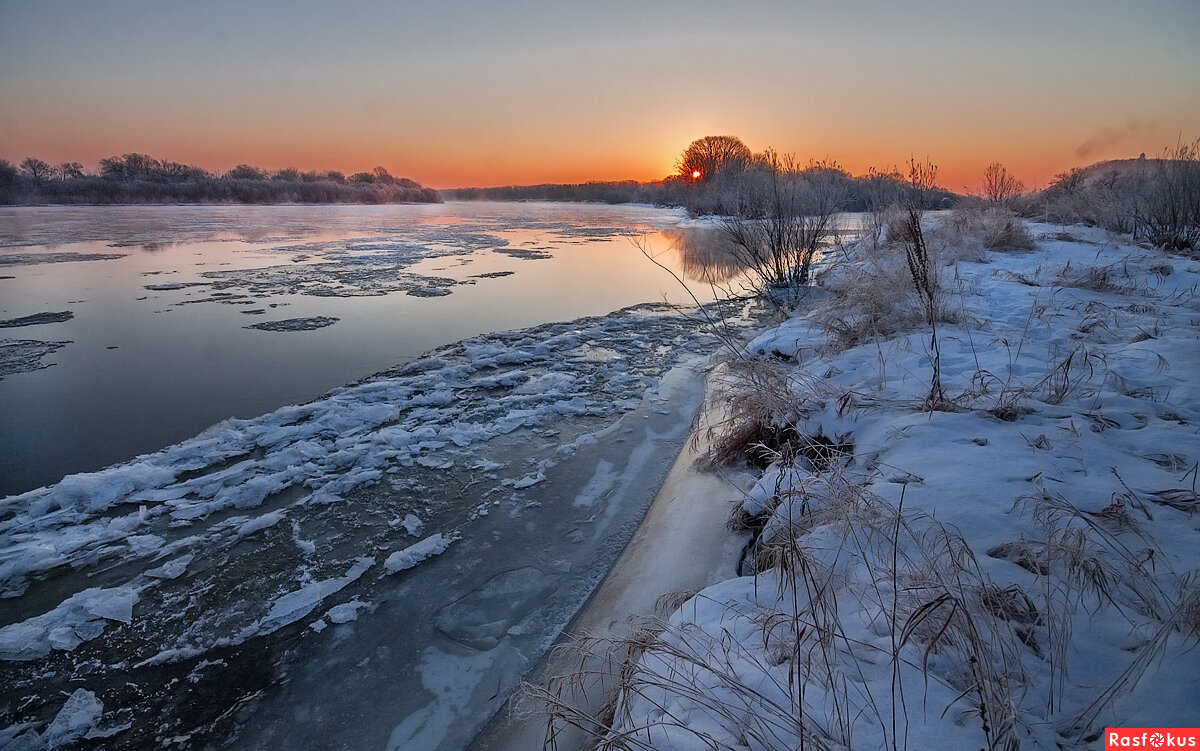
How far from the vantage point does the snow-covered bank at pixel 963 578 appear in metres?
1.45

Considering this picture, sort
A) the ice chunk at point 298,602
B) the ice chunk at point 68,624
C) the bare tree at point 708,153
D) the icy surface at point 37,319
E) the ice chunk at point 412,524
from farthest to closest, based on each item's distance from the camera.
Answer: the bare tree at point 708,153, the icy surface at point 37,319, the ice chunk at point 412,524, the ice chunk at point 298,602, the ice chunk at point 68,624

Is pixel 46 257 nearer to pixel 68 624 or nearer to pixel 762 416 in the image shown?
pixel 68 624

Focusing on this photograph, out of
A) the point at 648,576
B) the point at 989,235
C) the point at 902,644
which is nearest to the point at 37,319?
the point at 648,576

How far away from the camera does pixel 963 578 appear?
72.2 inches

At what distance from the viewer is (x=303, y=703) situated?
2.26 m

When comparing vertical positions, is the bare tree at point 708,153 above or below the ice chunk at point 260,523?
above

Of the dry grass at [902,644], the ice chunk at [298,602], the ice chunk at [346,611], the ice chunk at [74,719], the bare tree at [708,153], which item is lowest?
the ice chunk at [74,719]

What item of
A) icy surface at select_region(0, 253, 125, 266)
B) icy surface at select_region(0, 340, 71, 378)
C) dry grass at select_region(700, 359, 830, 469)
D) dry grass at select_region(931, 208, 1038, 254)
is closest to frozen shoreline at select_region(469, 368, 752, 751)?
dry grass at select_region(700, 359, 830, 469)

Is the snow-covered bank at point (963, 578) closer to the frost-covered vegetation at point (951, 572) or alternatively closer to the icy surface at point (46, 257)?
the frost-covered vegetation at point (951, 572)

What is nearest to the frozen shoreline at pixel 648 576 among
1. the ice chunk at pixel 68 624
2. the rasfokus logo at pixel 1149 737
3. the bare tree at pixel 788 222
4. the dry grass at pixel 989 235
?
the rasfokus logo at pixel 1149 737

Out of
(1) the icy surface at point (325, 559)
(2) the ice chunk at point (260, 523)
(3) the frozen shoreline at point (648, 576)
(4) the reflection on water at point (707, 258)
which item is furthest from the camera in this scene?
(4) the reflection on water at point (707, 258)

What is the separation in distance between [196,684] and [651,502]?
2.79 metres

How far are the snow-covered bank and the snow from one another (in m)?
1.71

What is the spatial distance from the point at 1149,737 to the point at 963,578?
573mm
